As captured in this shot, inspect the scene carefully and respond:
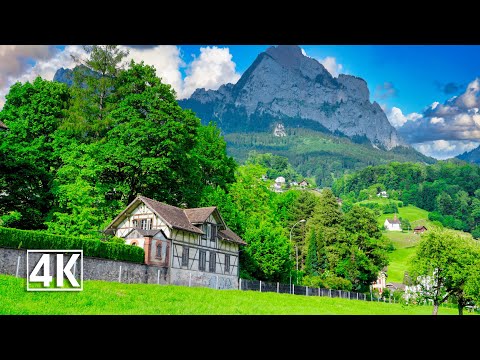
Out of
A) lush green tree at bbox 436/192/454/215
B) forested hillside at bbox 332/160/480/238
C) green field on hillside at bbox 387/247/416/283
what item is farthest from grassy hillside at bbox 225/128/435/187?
green field on hillside at bbox 387/247/416/283

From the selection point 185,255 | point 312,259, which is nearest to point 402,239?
point 312,259

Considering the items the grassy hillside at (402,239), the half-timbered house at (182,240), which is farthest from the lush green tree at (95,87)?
the grassy hillside at (402,239)

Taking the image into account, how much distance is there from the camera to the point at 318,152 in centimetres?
17850

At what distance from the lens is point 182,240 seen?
25422mm

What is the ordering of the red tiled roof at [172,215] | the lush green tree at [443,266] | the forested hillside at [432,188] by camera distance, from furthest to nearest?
the forested hillside at [432,188] < the red tiled roof at [172,215] < the lush green tree at [443,266]

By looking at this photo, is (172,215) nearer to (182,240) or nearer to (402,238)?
(182,240)

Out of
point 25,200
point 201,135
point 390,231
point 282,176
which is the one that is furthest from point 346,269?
point 282,176

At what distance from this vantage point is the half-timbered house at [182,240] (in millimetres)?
23891

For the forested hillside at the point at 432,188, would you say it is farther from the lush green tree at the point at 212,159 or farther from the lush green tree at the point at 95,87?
the lush green tree at the point at 95,87

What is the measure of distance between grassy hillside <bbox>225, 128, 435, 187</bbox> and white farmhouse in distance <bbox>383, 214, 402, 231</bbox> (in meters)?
67.3

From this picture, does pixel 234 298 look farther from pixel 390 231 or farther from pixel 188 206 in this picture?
pixel 390 231

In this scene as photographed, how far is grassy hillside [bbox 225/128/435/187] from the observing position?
163 meters

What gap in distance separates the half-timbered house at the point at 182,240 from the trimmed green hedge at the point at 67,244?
139 centimetres
